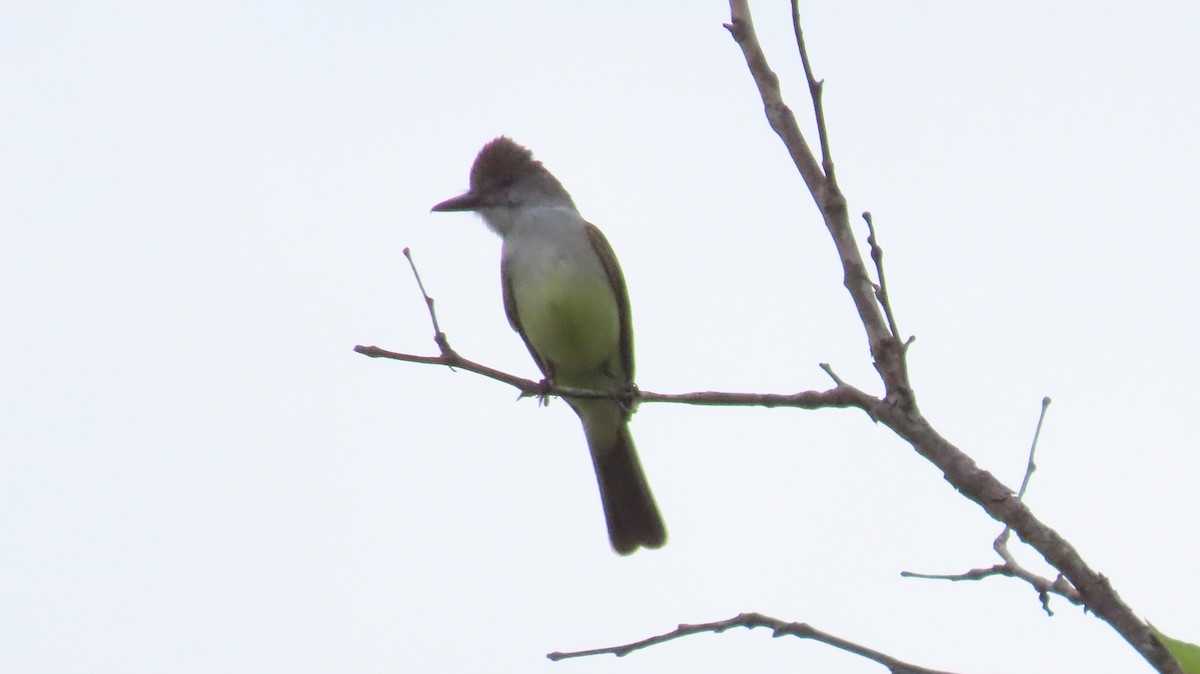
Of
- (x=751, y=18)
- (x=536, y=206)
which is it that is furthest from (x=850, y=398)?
(x=536, y=206)

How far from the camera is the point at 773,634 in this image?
258cm

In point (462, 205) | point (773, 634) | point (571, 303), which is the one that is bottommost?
point (773, 634)

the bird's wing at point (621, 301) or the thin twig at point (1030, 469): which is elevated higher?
the bird's wing at point (621, 301)

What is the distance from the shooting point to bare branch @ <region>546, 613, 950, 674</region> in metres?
2.39

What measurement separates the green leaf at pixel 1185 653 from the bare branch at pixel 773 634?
37 cm

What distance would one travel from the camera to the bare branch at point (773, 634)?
239cm

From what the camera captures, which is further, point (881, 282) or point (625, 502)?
point (625, 502)

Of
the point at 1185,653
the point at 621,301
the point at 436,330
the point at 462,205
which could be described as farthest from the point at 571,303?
the point at 1185,653

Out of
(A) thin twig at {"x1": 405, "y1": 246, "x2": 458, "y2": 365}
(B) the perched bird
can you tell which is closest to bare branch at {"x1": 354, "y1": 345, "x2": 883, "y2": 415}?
(A) thin twig at {"x1": 405, "y1": 246, "x2": 458, "y2": 365}

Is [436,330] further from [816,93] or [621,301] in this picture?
[621,301]

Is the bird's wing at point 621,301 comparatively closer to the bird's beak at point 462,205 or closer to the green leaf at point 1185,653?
the bird's beak at point 462,205

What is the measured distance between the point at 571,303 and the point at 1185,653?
5.18 metres

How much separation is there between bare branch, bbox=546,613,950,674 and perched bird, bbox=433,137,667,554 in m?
4.05

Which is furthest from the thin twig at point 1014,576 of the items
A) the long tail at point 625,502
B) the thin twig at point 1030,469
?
the long tail at point 625,502
